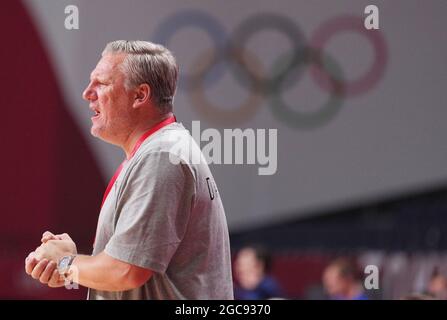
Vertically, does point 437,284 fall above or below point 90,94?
below

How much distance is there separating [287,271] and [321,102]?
1540 millimetres

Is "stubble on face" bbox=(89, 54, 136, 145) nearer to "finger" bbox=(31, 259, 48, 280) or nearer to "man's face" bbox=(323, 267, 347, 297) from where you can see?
"finger" bbox=(31, 259, 48, 280)

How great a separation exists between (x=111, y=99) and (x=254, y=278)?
3113 millimetres

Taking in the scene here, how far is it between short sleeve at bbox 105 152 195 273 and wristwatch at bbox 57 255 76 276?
0.40ft

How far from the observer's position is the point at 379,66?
6.55m

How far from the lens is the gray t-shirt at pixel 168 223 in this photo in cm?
187

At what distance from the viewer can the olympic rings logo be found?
6.12 metres

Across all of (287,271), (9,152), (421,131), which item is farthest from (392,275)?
(9,152)

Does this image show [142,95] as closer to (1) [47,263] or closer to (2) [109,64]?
(2) [109,64]

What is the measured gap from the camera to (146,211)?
187 cm

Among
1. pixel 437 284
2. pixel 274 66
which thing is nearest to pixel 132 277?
pixel 437 284

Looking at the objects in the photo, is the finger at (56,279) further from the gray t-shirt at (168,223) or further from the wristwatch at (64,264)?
the gray t-shirt at (168,223)

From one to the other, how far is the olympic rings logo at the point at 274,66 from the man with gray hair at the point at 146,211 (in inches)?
152

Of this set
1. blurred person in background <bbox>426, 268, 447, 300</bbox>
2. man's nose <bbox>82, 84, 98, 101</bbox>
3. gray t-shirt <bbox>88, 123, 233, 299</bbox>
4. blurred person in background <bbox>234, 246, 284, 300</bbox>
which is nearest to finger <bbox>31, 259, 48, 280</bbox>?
gray t-shirt <bbox>88, 123, 233, 299</bbox>
